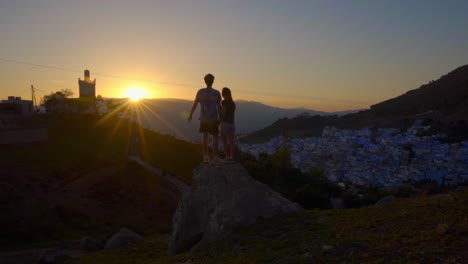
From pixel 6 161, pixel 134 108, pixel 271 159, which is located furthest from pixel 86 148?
pixel 134 108

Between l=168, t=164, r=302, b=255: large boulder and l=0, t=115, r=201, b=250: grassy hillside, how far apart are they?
1067cm

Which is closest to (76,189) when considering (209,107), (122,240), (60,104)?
(122,240)

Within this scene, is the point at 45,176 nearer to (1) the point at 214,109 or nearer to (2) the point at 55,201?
(2) the point at 55,201

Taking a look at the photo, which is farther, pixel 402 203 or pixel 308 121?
pixel 308 121

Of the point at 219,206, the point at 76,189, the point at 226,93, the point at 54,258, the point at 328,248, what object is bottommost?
the point at 54,258

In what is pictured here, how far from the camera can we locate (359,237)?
25.7ft

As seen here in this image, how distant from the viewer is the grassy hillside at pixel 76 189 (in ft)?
71.4

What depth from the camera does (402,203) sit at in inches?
402

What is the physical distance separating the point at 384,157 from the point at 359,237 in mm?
54208

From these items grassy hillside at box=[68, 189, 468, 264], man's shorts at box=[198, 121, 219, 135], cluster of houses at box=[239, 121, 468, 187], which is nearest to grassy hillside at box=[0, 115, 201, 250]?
man's shorts at box=[198, 121, 219, 135]

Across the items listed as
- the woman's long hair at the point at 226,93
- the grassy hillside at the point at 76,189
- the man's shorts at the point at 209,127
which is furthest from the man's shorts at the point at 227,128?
the grassy hillside at the point at 76,189

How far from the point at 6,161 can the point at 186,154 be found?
17.5 m

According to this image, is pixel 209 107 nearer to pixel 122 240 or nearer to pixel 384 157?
pixel 122 240

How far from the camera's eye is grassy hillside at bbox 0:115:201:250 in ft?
71.4
